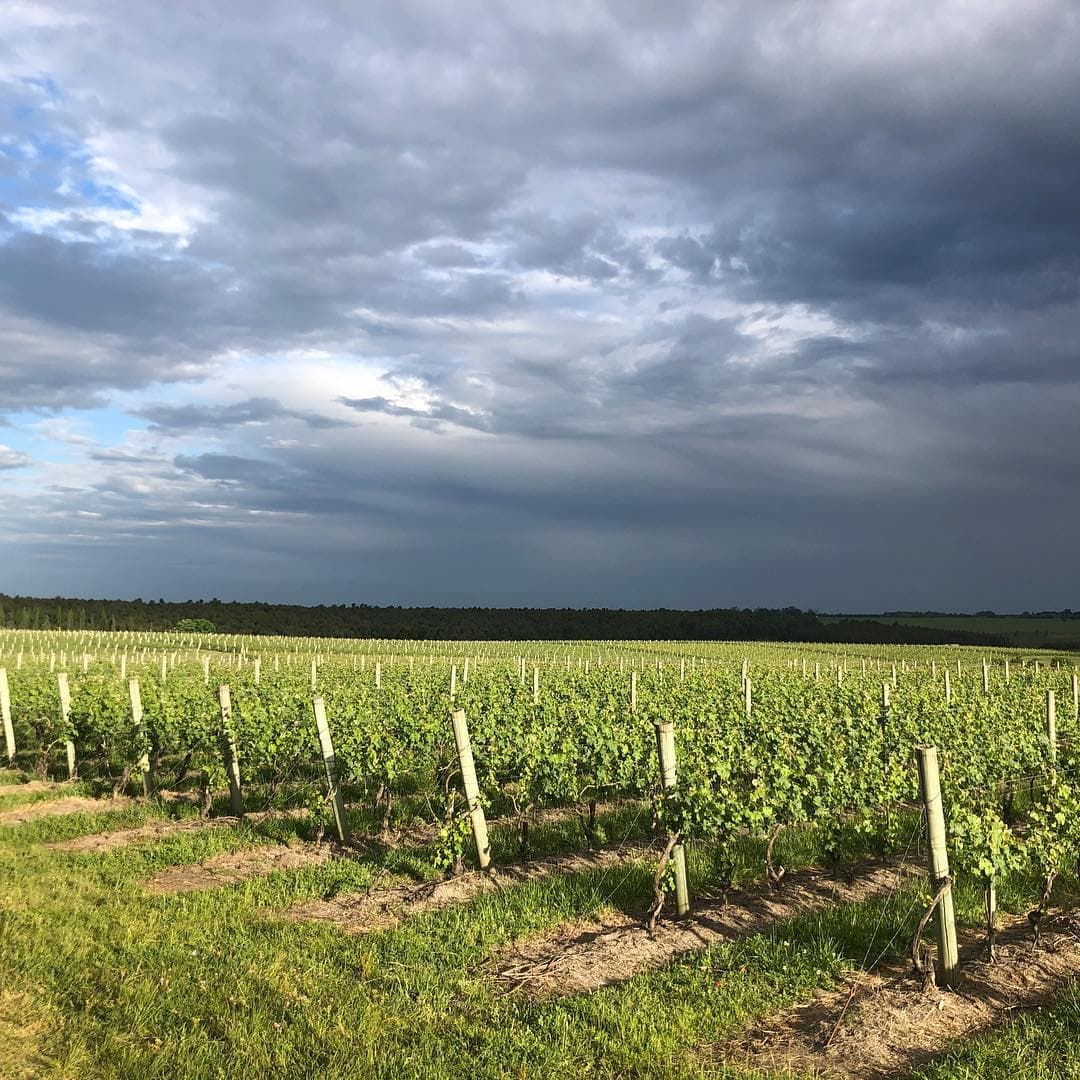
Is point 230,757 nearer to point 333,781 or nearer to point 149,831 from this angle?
point 149,831

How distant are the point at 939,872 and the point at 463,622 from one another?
96819 mm

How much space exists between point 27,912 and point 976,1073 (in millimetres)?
8209

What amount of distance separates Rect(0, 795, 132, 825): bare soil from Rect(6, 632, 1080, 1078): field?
0.10 m

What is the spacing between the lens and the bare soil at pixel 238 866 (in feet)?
30.1

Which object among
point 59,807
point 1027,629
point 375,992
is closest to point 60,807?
point 59,807

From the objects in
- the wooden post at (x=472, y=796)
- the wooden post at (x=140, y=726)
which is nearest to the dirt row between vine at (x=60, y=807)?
the wooden post at (x=140, y=726)

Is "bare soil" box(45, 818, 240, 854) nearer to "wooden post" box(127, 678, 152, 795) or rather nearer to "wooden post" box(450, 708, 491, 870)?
"wooden post" box(127, 678, 152, 795)

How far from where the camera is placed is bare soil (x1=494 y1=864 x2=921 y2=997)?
6449 mm

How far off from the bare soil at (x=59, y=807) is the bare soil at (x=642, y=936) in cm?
912

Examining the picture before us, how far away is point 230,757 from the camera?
12828 mm

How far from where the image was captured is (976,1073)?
4.95 m

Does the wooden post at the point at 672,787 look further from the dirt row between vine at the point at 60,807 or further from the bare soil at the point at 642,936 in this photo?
the dirt row between vine at the point at 60,807

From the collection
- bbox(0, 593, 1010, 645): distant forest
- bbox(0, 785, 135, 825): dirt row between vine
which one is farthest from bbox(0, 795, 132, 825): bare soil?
bbox(0, 593, 1010, 645): distant forest

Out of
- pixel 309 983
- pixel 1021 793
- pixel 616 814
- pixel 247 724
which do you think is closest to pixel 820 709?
pixel 1021 793
